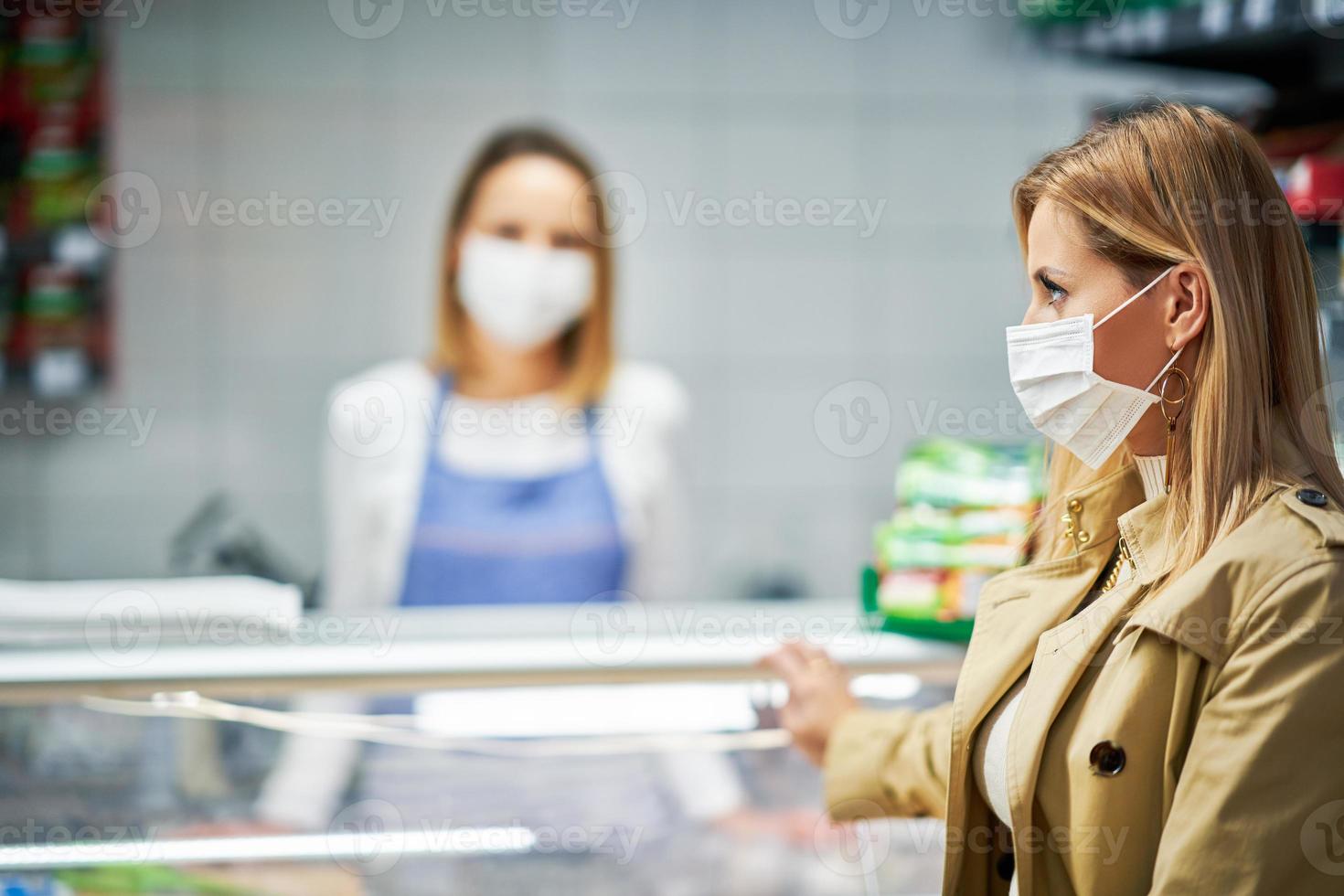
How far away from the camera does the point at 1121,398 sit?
115 centimetres

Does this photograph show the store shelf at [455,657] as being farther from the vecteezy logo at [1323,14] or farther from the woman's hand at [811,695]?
the vecteezy logo at [1323,14]

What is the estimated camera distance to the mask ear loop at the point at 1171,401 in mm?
1118

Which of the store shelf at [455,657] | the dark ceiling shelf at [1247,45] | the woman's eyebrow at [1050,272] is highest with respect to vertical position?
the dark ceiling shelf at [1247,45]

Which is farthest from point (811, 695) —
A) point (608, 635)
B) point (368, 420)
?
point (368, 420)

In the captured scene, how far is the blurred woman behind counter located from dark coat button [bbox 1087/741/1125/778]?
254 centimetres

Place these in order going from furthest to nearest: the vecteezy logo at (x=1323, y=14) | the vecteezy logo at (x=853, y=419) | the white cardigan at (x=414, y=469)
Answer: the vecteezy logo at (x=853, y=419) → the white cardigan at (x=414, y=469) → the vecteezy logo at (x=1323, y=14)

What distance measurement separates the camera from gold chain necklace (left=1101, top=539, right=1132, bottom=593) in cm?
123

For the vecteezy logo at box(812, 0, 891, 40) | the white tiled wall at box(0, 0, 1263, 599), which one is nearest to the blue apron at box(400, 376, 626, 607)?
the white tiled wall at box(0, 0, 1263, 599)

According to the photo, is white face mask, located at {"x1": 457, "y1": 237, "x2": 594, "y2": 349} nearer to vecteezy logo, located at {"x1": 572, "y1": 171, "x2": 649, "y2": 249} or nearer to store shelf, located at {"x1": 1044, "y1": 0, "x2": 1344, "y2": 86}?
vecteezy logo, located at {"x1": 572, "y1": 171, "x2": 649, "y2": 249}

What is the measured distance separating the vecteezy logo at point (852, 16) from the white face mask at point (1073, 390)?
9.81 ft

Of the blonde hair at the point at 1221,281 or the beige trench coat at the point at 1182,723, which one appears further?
the blonde hair at the point at 1221,281

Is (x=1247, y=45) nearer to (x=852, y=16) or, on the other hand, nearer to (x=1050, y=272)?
(x=852, y=16)

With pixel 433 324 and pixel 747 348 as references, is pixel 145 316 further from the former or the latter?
pixel 747 348

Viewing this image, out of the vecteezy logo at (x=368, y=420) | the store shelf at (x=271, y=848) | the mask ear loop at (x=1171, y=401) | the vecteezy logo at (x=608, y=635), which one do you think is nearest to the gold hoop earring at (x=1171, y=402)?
the mask ear loop at (x=1171, y=401)
